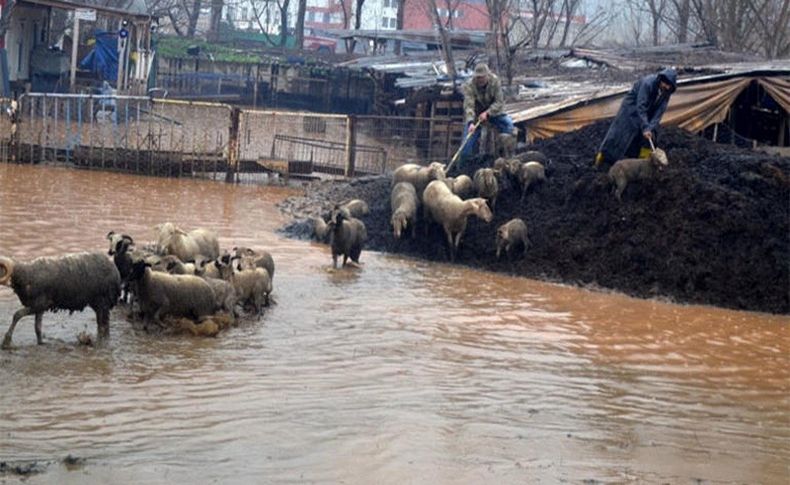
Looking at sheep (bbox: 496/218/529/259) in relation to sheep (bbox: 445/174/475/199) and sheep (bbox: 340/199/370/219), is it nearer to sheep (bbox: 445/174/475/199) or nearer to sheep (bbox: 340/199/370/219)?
sheep (bbox: 445/174/475/199)

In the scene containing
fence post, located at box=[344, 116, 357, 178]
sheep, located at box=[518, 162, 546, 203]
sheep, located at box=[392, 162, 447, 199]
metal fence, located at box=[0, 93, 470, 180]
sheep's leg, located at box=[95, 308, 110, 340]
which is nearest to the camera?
sheep's leg, located at box=[95, 308, 110, 340]

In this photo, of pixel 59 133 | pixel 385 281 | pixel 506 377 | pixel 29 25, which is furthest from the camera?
pixel 29 25

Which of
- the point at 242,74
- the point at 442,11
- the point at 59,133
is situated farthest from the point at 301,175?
the point at 442,11

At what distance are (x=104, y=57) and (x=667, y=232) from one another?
27.3m

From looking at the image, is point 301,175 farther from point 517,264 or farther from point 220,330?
point 220,330

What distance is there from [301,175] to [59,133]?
5.73 metres

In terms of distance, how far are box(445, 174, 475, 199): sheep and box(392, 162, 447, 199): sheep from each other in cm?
22

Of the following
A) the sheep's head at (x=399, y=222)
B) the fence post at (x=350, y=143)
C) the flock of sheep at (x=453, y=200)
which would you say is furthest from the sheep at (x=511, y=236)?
the fence post at (x=350, y=143)

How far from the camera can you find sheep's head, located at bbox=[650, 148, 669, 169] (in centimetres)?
1566

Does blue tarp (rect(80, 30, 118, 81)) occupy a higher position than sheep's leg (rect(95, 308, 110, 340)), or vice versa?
blue tarp (rect(80, 30, 118, 81))

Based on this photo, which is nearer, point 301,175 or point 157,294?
point 157,294

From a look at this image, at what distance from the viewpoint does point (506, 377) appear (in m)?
10.1

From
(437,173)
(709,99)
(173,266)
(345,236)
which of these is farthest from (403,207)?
(709,99)

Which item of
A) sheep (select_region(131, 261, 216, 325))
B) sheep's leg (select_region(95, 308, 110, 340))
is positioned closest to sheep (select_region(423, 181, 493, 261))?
sheep (select_region(131, 261, 216, 325))
